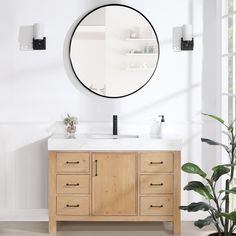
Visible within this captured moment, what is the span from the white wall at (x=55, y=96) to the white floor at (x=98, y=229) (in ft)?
0.77

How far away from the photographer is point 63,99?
16.3 feet

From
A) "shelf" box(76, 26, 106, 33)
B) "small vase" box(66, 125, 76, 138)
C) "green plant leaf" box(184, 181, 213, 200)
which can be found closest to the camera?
"green plant leaf" box(184, 181, 213, 200)

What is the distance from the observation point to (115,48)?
Answer: 16.1 feet

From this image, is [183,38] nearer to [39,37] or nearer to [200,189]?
[39,37]

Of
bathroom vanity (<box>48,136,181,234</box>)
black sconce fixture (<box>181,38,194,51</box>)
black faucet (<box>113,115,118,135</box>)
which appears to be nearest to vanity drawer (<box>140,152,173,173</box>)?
bathroom vanity (<box>48,136,181,234</box>)

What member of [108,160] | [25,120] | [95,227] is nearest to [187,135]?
[108,160]

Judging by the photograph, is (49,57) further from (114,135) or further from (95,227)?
(95,227)

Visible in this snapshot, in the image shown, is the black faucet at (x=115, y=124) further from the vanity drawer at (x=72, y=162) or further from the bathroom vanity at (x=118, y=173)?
the vanity drawer at (x=72, y=162)

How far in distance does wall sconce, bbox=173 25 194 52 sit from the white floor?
1684 millimetres

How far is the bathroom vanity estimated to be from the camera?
4.51 meters

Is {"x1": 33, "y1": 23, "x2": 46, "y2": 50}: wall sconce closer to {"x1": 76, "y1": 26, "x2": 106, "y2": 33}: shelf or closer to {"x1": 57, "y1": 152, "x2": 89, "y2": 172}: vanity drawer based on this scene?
{"x1": 76, "y1": 26, "x2": 106, "y2": 33}: shelf

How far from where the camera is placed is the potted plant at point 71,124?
477cm

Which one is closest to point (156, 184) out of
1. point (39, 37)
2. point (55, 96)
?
point (55, 96)

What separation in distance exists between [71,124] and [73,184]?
1.96ft
